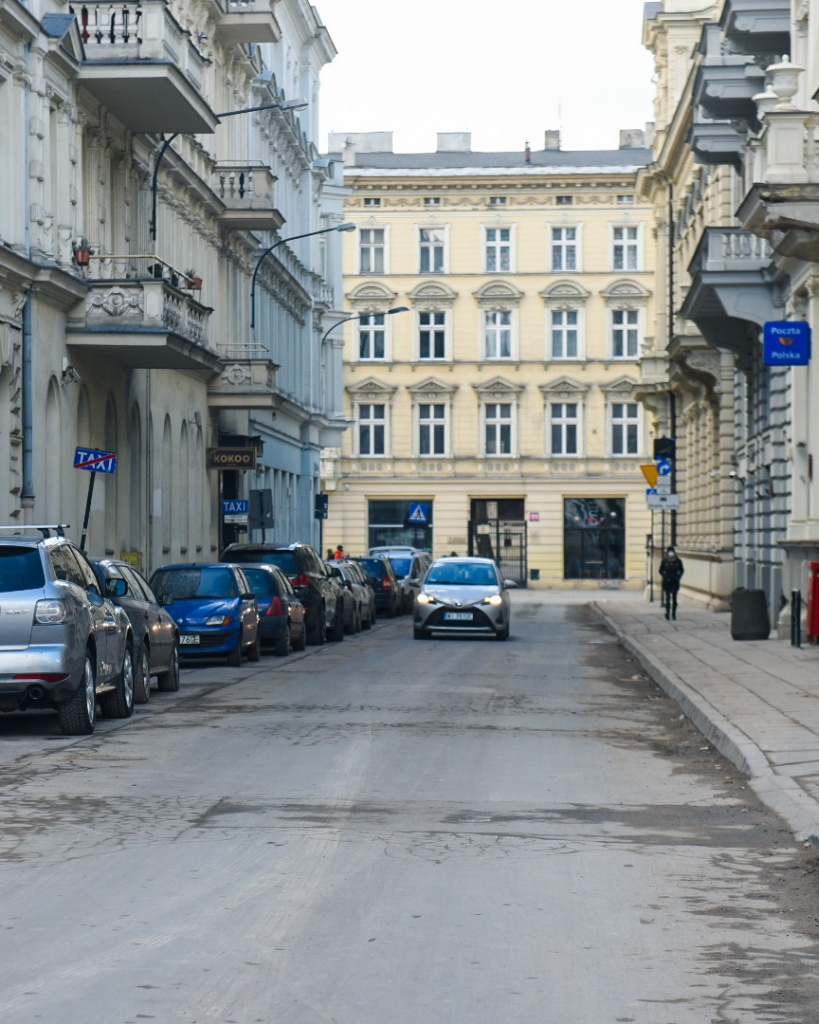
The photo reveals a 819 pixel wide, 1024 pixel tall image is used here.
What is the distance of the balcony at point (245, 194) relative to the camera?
147ft

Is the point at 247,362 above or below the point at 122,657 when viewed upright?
above

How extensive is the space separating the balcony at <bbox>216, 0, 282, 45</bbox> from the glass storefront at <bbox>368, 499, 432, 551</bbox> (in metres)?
36.3

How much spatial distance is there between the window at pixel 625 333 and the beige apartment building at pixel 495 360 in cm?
8

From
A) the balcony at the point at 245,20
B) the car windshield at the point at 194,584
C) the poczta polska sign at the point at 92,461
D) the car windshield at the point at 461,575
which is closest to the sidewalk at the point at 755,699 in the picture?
the car windshield at the point at 461,575

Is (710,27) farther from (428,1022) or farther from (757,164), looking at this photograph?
(428,1022)

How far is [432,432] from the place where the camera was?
266 ft

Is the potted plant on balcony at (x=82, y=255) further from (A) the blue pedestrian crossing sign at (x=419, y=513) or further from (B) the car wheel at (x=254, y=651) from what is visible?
(A) the blue pedestrian crossing sign at (x=419, y=513)

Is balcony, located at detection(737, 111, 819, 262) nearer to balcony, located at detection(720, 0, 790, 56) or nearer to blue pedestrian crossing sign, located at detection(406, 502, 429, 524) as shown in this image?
balcony, located at detection(720, 0, 790, 56)

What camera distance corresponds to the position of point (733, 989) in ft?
22.2

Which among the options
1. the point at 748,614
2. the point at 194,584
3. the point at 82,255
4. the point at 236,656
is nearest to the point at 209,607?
the point at 194,584

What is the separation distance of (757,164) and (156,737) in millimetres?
14719

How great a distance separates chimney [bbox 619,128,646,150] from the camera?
3393 inches

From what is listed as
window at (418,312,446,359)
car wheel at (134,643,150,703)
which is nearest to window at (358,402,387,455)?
window at (418,312,446,359)

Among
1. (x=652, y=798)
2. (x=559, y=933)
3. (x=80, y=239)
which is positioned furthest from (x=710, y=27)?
(x=559, y=933)
